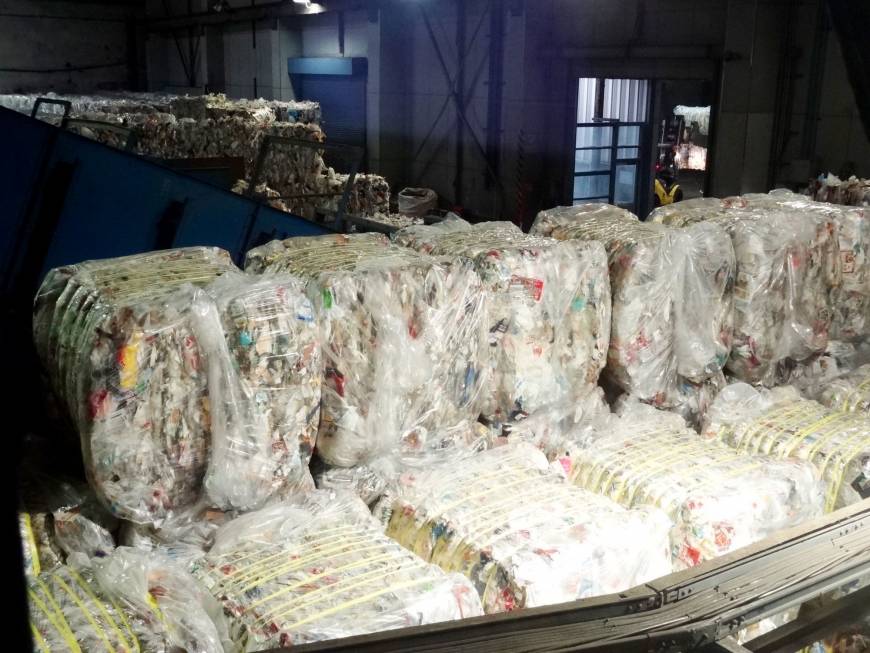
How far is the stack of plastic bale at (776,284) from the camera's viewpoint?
3092 millimetres

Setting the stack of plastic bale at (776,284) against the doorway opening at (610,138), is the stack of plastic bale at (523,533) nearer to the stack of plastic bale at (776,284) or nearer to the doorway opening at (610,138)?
the stack of plastic bale at (776,284)

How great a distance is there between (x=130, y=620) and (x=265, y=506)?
59 cm

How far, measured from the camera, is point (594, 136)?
12102mm

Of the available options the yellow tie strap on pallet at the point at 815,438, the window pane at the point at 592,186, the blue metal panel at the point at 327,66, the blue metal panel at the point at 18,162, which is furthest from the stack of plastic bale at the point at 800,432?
the blue metal panel at the point at 327,66

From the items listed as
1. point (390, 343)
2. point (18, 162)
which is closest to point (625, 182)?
point (18, 162)

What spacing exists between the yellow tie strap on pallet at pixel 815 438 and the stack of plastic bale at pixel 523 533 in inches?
30.0

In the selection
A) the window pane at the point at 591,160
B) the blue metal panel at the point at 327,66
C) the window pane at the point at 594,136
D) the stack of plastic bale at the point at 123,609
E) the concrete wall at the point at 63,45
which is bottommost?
the stack of plastic bale at the point at 123,609

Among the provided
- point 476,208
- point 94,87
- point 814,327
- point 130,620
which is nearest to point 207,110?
point 476,208

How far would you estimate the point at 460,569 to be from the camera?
214cm

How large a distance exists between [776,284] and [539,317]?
1.08 metres

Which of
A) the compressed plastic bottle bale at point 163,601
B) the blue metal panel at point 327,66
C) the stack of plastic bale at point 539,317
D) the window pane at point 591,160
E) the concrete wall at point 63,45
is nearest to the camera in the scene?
the compressed plastic bottle bale at point 163,601

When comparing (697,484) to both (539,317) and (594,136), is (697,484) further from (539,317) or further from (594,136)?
(594,136)

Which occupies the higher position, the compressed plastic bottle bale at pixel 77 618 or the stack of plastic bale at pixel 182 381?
the stack of plastic bale at pixel 182 381

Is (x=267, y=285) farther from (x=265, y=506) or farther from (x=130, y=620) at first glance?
(x=130, y=620)
